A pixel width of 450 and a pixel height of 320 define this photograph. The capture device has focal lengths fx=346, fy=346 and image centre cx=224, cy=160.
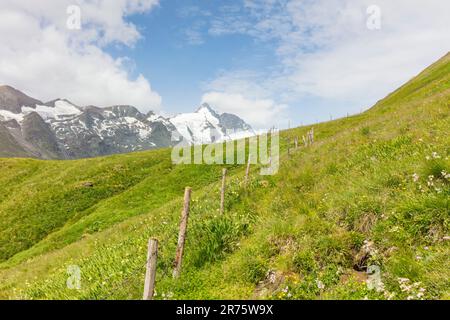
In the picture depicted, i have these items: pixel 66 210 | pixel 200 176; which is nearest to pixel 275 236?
pixel 200 176

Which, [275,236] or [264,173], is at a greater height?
[264,173]

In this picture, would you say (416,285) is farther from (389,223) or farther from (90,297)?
(90,297)

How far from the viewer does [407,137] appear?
1399 cm

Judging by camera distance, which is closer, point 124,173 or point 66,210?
point 66,210

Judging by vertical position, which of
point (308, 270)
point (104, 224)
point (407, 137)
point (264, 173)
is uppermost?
point (407, 137)

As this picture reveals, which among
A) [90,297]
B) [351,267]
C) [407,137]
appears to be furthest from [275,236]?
[407,137]

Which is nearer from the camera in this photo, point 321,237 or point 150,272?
point 150,272

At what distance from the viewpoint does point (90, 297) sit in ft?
32.9

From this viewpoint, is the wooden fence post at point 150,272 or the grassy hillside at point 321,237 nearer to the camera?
the grassy hillside at point 321,237

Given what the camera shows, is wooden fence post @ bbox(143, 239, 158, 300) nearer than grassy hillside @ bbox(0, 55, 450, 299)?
No

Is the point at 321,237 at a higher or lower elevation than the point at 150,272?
higher

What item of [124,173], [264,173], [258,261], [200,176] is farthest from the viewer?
[124,173]

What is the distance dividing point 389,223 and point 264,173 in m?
11.0

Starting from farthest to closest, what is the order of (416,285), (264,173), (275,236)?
(264,173), (275,236), (416,285)
